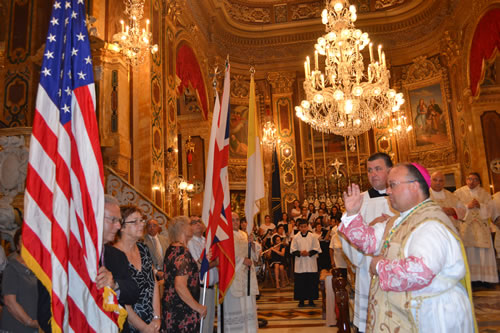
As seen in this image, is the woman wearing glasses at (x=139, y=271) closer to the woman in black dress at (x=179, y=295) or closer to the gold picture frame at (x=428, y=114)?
the woman in black dress at (x=179, y=295)

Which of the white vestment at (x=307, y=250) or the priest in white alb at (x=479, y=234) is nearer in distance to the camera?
the priest in white alb at (x=479, y=234)

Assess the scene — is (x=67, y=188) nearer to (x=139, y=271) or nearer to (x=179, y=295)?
(x=139, y=271)

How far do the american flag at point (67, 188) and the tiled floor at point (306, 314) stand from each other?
453cm

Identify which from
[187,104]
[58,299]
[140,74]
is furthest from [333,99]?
[58,299]

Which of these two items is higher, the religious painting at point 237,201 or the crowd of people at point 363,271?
the religious painting at point 237,201

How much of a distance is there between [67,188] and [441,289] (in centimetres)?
225

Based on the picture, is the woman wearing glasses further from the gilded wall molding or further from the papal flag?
the gilded wall molding

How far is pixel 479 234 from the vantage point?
336 inches

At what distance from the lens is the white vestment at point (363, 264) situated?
328cm

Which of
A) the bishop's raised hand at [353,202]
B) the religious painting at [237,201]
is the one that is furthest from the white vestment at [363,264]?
the religious painting at [237,201]

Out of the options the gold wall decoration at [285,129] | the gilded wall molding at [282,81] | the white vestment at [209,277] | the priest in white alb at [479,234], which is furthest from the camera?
the gilded wall molding at [282,81]

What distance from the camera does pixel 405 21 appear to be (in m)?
17.3

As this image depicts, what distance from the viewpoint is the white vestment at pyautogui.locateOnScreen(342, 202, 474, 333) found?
2.17 m

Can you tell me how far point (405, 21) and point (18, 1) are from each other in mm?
14438
